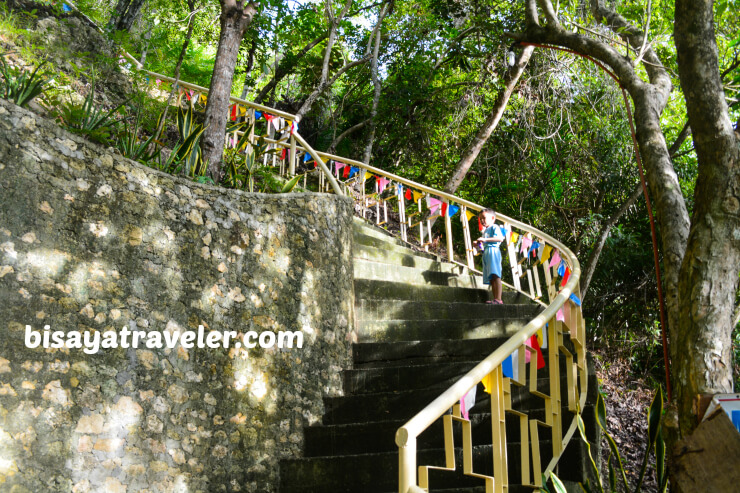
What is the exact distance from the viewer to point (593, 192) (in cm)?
895

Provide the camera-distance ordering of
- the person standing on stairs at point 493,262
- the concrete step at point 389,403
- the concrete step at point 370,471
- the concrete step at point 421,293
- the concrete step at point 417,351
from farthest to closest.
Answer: the person standing on stairs at point 493,262 < the concrete step at point 421,293 < the concrete step at point 417,351 < the concrete step at point 389,403 < the concrete step at point 370,471

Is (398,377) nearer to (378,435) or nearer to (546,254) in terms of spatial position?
(378,435)

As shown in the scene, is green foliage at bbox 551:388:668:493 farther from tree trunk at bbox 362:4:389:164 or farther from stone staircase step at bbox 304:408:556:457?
tree trunk at bbox 362:4:389:164

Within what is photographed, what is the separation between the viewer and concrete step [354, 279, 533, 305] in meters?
4.82

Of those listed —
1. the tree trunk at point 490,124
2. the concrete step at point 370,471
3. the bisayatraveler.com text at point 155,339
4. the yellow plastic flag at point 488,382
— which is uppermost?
the tree trunk at point 490,124

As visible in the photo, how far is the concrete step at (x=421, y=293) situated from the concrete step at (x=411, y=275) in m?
0.20

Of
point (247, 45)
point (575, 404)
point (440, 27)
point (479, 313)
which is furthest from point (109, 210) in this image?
point (247, 45)

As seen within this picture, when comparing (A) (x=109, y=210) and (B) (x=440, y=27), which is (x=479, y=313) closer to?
(A) (x=109, y=210)

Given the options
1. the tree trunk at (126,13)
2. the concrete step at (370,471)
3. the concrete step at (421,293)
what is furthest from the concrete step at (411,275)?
the tree trunk at (126,13)

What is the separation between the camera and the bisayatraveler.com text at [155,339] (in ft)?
9.32

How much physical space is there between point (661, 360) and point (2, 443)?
302 inches

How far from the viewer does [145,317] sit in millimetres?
3223

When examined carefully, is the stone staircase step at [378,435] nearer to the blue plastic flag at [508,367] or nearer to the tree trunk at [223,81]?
the blue plastic flag at [508,367]

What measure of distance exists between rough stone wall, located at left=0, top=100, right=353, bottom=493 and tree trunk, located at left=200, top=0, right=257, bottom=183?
3.97 feet
